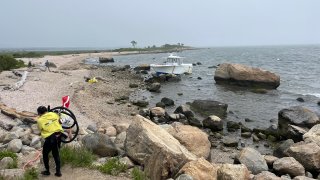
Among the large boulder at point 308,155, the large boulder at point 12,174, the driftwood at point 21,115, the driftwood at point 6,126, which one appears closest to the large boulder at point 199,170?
the large boulder at point 12,174

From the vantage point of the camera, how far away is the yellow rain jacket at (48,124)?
8.91 meters

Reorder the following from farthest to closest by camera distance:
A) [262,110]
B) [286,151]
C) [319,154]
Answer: [262,110] < [286,151] < [319,154]

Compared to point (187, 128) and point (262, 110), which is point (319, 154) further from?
point (262, 110)

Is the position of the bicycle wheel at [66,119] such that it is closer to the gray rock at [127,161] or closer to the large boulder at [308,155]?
the gray rock at [127,161]

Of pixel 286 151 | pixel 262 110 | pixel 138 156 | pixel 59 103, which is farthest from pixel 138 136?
pixel 262 110

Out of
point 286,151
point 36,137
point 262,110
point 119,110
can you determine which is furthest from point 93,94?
point 286,151

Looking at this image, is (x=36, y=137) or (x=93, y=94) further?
(x=93, y=94)

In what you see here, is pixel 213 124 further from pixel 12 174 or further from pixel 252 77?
pixel 252 77

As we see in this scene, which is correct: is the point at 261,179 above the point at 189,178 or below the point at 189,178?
below

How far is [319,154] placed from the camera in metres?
13.6

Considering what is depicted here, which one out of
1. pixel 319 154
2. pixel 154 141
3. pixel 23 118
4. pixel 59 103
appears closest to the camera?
pixel 154 141

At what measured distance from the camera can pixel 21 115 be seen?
1738 centimetres

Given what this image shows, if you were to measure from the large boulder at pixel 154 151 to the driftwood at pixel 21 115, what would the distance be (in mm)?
7208

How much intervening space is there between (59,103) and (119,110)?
164 inches
